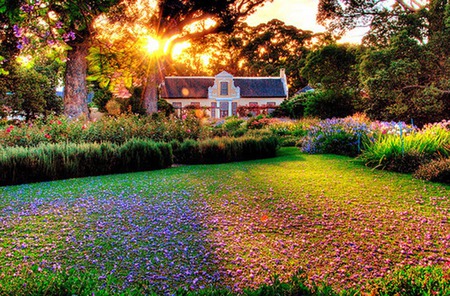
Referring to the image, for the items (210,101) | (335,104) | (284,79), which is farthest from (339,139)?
(284,79)

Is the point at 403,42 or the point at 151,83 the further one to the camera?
the point at 151,83

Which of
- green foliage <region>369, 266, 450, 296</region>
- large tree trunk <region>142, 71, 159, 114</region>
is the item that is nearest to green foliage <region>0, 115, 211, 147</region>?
large tree trunk <region>142, 71, 159, 114</region>

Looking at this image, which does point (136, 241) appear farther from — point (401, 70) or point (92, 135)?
point (401, 70)

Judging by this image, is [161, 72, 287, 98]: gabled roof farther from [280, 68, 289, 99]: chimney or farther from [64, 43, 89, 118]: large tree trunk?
[64, 43, 89, 118]: large tree trunk

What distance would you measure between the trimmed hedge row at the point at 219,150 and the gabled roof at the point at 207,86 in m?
32.5

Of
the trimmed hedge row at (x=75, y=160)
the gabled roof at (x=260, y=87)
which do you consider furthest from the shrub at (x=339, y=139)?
the gabled roof at (x=260, y=87)

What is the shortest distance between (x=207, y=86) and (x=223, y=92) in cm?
254

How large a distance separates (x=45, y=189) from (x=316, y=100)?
57.4ft

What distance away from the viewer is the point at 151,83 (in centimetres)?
1736

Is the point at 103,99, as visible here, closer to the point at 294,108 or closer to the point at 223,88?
the point at 294,108

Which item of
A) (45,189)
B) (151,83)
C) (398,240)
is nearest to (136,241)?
(398,240)

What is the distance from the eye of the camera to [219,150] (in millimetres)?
9500

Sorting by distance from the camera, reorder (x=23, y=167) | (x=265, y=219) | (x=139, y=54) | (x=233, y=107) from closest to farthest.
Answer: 1. (x=265, y=219)
2. (x=23, y=167)
3. (x=139, y=54)
4. (x=233, y=107)

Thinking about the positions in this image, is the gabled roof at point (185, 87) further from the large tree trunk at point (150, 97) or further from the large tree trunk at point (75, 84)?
the large tree trunk at point (75, 84)
